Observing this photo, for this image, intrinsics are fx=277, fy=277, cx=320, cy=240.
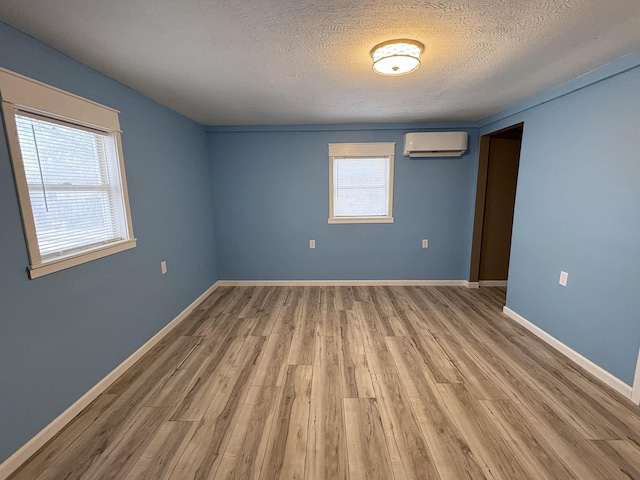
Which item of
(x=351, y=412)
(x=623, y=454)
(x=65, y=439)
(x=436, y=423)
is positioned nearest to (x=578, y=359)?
(x=623, y=454)

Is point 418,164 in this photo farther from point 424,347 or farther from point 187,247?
point 187,247

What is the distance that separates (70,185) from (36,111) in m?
0.44

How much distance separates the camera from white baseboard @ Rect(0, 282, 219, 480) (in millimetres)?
1424

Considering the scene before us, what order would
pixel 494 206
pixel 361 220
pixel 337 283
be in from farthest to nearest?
1. pixel 337 283
2. pixel 361 220
3. pixel 494 206

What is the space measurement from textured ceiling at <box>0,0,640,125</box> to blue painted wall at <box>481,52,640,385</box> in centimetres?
28

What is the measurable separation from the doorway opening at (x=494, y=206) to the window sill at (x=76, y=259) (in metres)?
4.16

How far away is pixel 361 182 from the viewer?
4008mm

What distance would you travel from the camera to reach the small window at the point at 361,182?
3.86 m

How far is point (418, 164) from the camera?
3.90 metres

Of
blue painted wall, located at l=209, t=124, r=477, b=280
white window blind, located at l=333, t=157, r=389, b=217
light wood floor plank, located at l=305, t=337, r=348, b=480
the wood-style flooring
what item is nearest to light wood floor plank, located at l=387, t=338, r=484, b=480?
the wood-style flooring

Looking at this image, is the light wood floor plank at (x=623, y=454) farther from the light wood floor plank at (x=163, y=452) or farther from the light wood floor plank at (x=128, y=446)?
the light wood floor plank at (x=128, y=446)

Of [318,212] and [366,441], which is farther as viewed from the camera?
[318,212]

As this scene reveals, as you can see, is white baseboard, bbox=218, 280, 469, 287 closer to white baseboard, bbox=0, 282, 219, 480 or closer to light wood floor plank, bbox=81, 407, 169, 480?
white baseboard, bbox=0, 282, 219, 480

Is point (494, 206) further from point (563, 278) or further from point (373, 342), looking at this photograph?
point (373, 342)
